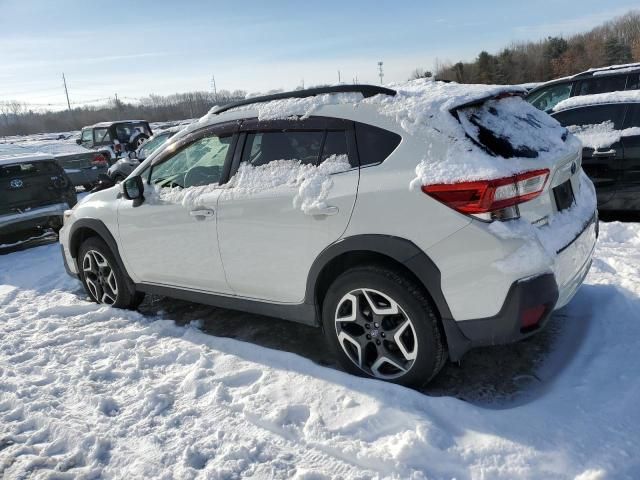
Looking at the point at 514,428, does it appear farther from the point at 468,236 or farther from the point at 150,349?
the point at 150,349

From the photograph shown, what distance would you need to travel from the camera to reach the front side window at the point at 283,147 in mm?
3277

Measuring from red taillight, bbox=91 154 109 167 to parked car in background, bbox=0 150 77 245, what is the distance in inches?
196

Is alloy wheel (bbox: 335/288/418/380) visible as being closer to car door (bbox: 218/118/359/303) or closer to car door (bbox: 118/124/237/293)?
car door (bbox: 218/118/359/303)

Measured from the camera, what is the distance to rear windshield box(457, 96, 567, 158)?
2.80 m

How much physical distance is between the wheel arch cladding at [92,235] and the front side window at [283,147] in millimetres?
1778

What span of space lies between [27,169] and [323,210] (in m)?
7.02

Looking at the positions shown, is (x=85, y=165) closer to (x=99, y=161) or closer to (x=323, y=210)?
(x=99, y=161)

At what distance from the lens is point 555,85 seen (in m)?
9.74

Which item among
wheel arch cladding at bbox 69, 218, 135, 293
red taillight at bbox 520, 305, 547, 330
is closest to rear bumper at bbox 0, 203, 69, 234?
wheel arch cladding at bbox 69, 218, 135, 293

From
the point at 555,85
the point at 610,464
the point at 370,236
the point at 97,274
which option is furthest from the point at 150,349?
the point at 555,85

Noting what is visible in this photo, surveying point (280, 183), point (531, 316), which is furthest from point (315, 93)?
point (531, 316)

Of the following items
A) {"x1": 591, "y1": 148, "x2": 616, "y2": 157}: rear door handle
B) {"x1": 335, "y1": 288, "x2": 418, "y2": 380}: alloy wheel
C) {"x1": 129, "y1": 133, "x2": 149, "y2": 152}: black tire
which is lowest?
{"x1": 335, "y1": 288, "x2": 418, "y2": 380}: alloy wheel

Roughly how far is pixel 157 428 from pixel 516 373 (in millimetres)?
2225

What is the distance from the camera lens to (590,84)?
30.3 ft
